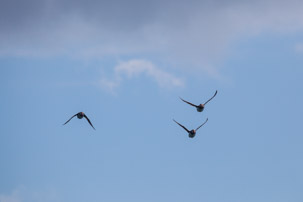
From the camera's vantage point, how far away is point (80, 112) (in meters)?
198

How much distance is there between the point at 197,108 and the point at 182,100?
7726 mm

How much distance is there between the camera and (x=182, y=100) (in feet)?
637

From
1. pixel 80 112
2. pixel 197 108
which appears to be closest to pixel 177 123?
pixel 197 108

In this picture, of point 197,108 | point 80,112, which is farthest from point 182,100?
point 80,112

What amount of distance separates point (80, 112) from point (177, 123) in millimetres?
30406

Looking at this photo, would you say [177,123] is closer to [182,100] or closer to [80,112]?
[182,100]

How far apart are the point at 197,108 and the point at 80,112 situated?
36533mm

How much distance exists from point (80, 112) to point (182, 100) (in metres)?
32.1

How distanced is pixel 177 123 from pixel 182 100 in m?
8.63

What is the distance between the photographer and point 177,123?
652 feet

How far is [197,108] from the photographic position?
200 metres

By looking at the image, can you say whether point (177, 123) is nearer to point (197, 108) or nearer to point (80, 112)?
point (197, 108)

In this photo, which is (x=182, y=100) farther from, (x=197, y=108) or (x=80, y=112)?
(x=80, y=112)
